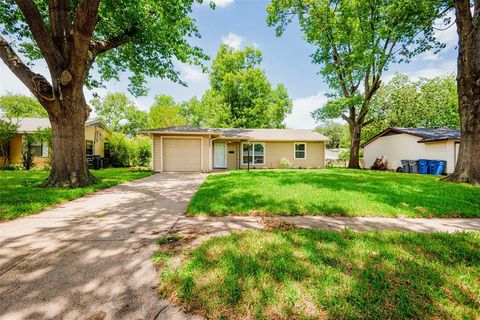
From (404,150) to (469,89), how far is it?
9.33 m

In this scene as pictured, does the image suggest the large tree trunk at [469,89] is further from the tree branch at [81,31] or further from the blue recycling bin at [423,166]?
the tree branch at [81,31]

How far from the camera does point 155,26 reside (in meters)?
8.58

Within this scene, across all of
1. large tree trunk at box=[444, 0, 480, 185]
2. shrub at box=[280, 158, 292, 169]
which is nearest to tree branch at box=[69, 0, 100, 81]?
large tree trunk at box=[444, 0, 480, 185]

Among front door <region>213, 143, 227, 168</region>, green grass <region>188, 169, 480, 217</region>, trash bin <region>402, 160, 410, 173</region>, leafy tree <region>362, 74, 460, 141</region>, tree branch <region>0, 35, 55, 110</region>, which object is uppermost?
leafy tree <region>362, 74, 460, 141</region>

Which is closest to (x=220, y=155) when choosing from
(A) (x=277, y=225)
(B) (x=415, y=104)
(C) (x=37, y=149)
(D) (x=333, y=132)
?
(A) (x=277, y=225)

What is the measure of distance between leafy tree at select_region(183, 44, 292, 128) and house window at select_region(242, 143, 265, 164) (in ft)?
33.2

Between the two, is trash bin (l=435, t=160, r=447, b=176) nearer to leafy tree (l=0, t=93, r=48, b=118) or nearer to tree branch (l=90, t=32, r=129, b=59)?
tree branch (l=90, t=32, r=129, b=59)

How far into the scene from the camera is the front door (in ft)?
52.0

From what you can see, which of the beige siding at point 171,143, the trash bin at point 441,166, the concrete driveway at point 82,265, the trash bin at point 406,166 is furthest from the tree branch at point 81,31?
the trash bin at point 406,166

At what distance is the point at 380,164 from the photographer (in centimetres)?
1759

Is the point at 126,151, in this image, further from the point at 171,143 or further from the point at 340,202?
the point at 340,202

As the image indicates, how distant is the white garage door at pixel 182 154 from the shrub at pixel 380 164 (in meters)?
15.1

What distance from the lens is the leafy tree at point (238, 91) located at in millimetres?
26141

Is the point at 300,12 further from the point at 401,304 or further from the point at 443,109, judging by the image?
the point at 443,109
